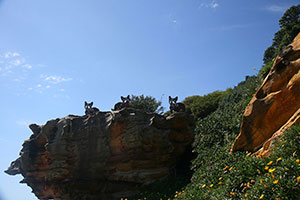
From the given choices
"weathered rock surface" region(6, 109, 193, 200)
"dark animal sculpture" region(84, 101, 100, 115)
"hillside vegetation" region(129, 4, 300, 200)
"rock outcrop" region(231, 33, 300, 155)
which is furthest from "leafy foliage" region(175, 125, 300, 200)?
"dark animal sculpture" region(84, 101, 100, 115)

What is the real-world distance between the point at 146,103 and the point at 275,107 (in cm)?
2212

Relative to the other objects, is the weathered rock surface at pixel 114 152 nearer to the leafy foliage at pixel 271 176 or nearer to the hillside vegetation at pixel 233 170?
the hillside vegetation at pixel 233 170

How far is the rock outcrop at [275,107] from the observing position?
18.4 ft

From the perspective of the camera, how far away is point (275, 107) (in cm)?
602

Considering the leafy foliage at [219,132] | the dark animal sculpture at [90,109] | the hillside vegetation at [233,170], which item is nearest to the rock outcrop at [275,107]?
the hillside vegetation at [233,170]

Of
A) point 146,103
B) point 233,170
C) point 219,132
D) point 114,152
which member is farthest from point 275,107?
point 146,103

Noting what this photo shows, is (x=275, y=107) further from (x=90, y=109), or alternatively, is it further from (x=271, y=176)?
(x=90, y=109)

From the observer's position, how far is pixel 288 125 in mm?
5320

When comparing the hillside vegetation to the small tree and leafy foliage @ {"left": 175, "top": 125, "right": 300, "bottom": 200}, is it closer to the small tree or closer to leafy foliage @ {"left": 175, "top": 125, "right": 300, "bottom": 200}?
leafy foliage @ {"left": 175, "top": 125, "right": 300, "bottom": 200}

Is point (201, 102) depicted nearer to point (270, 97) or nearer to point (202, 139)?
point (202, 139)

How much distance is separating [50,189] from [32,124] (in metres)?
5.69

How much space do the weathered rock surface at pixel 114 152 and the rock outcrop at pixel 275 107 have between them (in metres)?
7.39

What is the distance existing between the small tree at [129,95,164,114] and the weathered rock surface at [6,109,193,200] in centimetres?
1134

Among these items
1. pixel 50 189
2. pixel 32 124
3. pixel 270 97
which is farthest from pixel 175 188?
pixel 32 124
